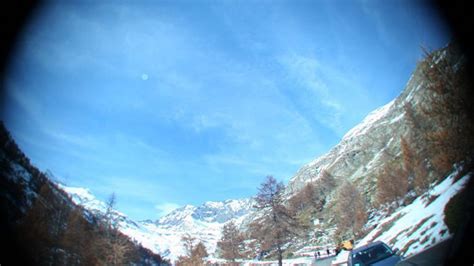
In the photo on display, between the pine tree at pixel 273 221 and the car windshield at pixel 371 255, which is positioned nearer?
the car windshield at pixel 371 255

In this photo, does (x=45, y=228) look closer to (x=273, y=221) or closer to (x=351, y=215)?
(x=273, y=221)

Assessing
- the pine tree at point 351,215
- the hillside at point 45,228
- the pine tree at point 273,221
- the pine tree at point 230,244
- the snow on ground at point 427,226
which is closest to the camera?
the snow on ground at point 427,226

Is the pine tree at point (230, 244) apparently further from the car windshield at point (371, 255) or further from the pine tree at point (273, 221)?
the car windshield at point (371, 255)

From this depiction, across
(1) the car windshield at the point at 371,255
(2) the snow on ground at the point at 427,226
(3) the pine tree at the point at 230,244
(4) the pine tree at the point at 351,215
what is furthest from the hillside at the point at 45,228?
(4) the pine tree at the point at 351,215

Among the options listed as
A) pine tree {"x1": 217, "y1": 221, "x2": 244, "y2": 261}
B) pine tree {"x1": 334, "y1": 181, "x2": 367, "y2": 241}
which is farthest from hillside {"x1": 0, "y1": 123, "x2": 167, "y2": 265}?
pine tree {"x1": 334, "y1": 181, "x2": 367, "y2": 241}

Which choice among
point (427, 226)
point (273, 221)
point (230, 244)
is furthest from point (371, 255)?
point (230, 244)

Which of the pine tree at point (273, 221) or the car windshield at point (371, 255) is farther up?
the pine tree at point (273, 221)

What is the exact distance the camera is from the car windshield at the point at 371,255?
38.6ft

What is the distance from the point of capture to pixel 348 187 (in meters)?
73.2

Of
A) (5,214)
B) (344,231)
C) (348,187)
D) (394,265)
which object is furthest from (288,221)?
(348,187)

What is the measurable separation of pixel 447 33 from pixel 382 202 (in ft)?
191

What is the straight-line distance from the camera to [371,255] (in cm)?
1212

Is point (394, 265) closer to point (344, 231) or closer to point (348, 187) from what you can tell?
point (344, 231)

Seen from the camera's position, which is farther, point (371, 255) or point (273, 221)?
point (273, 221)
